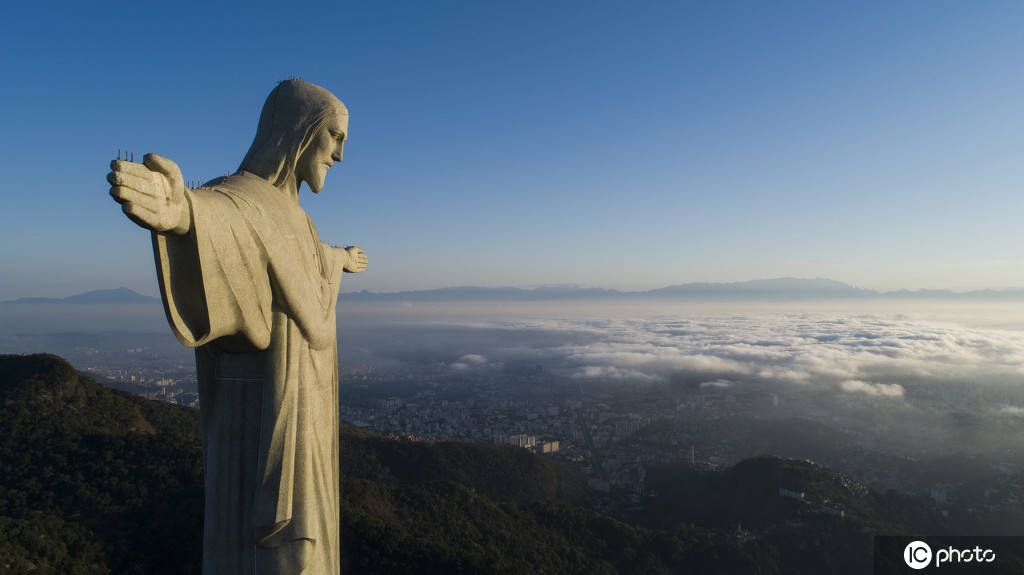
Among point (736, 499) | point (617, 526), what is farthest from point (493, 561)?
point (736, 499)

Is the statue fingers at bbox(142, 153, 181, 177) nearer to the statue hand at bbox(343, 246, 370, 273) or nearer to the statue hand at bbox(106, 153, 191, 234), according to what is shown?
the statue hand at bbox(106, 153, 191, 234)

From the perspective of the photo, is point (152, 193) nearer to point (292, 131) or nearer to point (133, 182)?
point (133, 182)

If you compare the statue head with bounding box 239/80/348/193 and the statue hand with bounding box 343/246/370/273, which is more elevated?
the statue head with bounding box 239/80/348/193

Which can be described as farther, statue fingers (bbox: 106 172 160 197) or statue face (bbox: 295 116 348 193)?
statue face (bbox: 295 116 348 193)

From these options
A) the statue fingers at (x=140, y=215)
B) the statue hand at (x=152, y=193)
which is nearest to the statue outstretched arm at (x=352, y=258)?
the statue hand at (x=152, y=193)

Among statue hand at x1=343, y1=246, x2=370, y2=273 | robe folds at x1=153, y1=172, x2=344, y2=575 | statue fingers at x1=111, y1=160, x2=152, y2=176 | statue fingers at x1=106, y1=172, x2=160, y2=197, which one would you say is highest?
statue fingers at x1=111, y1=160, x2=152, y2=176

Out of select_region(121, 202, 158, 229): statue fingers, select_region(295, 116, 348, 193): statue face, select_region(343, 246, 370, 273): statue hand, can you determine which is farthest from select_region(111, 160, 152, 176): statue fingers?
select_region(343, 246, 370, 273): statue hand

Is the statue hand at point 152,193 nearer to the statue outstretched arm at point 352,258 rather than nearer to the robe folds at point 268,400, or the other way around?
the robe folds at point 268,400

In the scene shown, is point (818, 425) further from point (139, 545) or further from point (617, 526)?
point (139, 545)

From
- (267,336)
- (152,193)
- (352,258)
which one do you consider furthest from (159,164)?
(352,258)
